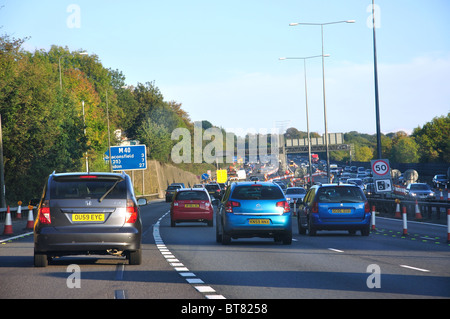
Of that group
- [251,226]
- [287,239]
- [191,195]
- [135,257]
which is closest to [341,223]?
[287,239]

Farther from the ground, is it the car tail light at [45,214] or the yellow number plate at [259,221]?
the car tail light at [45,214]

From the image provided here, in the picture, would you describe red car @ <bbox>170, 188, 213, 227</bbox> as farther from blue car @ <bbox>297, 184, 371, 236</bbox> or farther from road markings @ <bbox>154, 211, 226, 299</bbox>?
road markings @ <bbox>154, 211, 226, 299</bbox>

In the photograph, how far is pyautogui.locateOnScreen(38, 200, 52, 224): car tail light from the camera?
1448 centimetres

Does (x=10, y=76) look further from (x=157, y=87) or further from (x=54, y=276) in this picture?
(x=157, y=87)

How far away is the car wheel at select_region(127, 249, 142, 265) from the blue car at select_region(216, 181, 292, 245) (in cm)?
600

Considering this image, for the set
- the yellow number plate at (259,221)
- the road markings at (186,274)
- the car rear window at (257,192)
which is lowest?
the road markings at (186,274)

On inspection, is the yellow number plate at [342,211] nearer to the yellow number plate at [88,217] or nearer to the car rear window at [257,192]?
the car rear window at [257,192]

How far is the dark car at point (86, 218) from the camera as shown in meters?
14.5

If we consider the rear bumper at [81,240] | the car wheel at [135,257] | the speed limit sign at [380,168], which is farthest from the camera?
the speed limit sign at [380,168]

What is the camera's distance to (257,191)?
21719 millimetres

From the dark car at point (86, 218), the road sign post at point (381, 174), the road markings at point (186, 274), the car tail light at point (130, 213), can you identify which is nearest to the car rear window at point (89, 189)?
the dark car at point (86, 218)

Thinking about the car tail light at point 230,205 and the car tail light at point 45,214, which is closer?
the car tail light at point 45,214

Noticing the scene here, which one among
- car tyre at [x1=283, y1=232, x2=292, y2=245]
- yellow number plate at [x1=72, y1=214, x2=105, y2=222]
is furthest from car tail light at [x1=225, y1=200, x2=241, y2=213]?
yellow number plate at [x1=72, y1=214, x2=105, y2=222]

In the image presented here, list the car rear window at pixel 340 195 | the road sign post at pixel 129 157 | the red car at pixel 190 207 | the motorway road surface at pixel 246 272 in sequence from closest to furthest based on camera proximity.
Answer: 1. the motorway road surface at pixel 246 272
2. the car rear window at pixel 340 195
3. the red car at pixel 190 207
4. the road sign post at pixel 129 157
